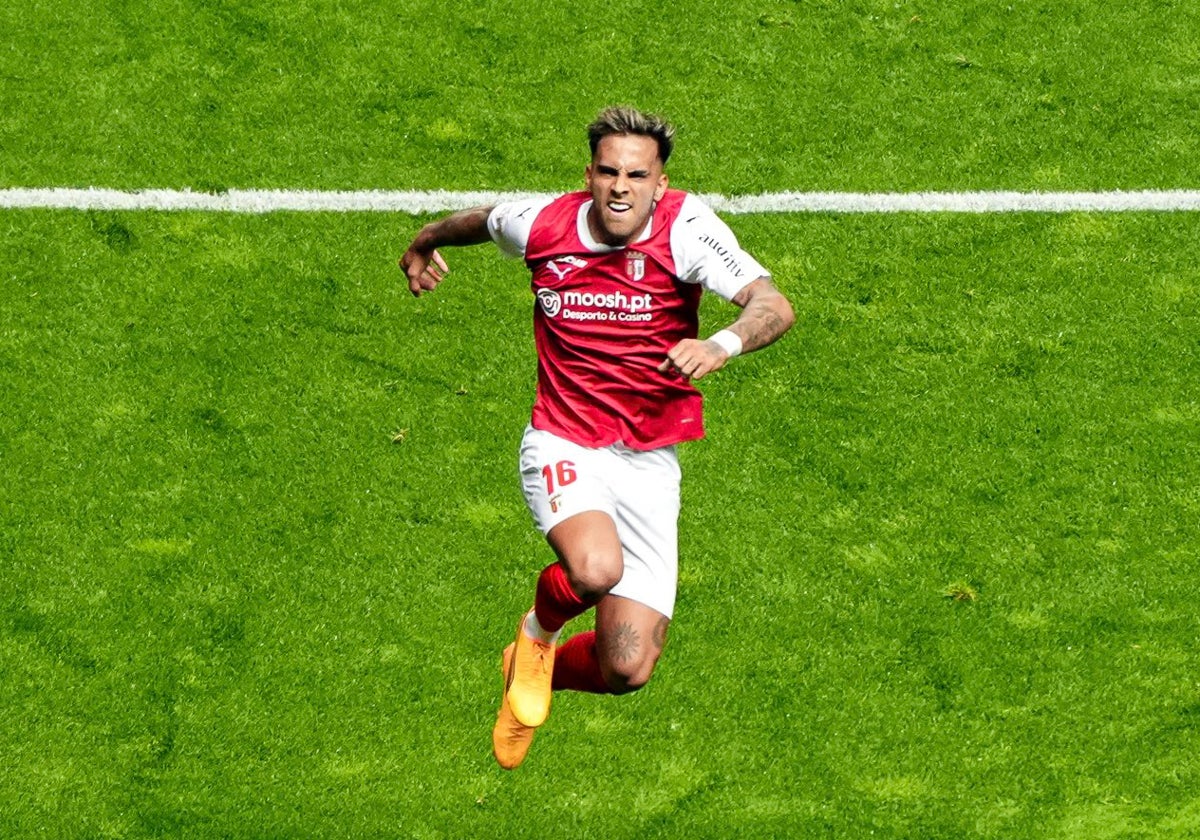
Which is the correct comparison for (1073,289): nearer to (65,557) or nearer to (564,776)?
(564,776)

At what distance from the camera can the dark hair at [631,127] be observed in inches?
374

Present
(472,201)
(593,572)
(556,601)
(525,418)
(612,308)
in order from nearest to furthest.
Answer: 1. (593,572)
2. (556,601)
3. (612,308)
4. (525,418)
5. (472,201)

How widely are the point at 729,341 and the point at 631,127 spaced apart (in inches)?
50.1

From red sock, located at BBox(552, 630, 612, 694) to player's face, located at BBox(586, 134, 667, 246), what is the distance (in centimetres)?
183

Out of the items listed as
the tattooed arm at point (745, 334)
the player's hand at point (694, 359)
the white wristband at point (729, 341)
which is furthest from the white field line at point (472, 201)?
the player's hand at point (694, 359)

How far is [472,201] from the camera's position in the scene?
1341cm

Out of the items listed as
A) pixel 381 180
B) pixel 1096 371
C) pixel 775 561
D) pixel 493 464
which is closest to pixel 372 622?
pixel 493 464

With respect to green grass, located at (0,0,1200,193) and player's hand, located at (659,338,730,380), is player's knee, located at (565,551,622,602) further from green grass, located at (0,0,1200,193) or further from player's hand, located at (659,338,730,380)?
green grass, located at (0,0,1200,193)

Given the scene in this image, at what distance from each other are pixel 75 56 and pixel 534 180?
3.05 metres

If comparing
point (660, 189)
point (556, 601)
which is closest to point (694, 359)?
point (660, 189)

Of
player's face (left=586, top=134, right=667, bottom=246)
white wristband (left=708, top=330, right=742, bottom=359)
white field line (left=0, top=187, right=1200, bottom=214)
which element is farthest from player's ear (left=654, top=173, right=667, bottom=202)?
white field line (left=0, top=187, right=1200, bottom=214)

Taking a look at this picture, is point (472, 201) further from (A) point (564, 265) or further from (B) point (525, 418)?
(A) point (564, 265)

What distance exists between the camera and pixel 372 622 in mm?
11602

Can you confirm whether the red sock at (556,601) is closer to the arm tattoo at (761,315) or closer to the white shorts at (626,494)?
the white shorts at (626,494)
